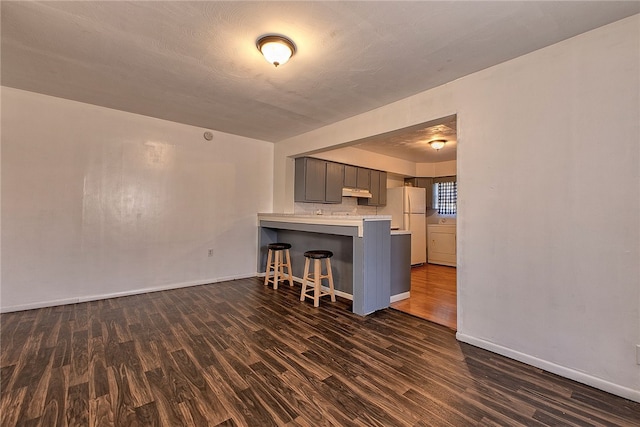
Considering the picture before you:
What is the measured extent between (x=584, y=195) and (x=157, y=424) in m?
3.16

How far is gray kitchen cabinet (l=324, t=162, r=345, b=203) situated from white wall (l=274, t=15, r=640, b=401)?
2777mm

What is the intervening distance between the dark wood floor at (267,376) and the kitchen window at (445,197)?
4.82 m

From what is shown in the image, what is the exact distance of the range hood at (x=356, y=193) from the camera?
5.59m

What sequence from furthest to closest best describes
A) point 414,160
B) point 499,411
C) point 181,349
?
point 414,160
point 181,349
point 499,411

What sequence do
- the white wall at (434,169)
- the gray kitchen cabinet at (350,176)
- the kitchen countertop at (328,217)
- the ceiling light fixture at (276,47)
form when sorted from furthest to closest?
1. the white wall at (434,169)
2. the gray kitchen cabinet at (350,176)
3. the kitchen countertop at (328,217)
4. the ceiling light fixture at (276,47)

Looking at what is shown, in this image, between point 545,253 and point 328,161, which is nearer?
point 545,253

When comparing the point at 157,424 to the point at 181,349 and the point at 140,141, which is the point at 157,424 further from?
the point at 140,141

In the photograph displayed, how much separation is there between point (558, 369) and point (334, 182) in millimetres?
4072

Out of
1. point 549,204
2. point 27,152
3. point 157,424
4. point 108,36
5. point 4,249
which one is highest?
point 108,36

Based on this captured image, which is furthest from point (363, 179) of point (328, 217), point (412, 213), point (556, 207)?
point (556, 207)

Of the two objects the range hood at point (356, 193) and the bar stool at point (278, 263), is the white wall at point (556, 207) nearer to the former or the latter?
the bar stool at point (278, 263)

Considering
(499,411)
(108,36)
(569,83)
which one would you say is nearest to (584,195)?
(569,83)

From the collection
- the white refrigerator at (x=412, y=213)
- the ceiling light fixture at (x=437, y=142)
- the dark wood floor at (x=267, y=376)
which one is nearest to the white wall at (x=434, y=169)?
the white refrigerator at (x=412, y=213)

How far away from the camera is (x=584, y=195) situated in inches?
76.9
